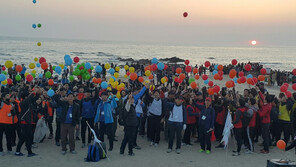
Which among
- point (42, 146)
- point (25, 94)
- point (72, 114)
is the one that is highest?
point (25, 94)

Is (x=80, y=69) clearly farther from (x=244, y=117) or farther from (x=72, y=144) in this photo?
(x=244, y=117)

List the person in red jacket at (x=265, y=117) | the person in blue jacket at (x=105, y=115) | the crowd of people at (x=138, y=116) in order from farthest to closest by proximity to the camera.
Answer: the person in red jacket at (x=265, y=117) < the person in blue jacket at (x=105, y=115) < the crowd of people at (x=138, y=116)

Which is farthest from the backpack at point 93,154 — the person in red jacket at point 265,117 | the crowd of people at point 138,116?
the person in red jacket at point 265,117

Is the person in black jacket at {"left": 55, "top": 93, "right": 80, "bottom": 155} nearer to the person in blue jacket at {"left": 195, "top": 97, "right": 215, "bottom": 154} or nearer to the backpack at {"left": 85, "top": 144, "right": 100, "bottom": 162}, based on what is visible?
the backpack at {"left": 85, "top": 144, "right": 100, "bottom": 162}

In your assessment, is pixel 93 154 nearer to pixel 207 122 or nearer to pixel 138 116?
pixel 138 116

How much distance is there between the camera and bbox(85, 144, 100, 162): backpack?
22.0 ft

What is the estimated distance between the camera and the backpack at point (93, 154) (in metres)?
6.70

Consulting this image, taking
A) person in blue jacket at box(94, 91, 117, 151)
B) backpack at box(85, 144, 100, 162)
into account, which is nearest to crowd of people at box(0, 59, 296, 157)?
person in blue jacket at box(94, 91, 117, 151)

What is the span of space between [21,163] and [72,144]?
1.27m

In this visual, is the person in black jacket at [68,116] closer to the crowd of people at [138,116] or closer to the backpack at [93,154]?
the crowd of people at [138,116]

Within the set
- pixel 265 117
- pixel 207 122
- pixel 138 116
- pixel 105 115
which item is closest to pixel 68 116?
pixel 105 115

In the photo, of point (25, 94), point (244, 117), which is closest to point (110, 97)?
point (25, 94)

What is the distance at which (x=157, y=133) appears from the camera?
810 cm

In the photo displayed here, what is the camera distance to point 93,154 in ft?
22.2
